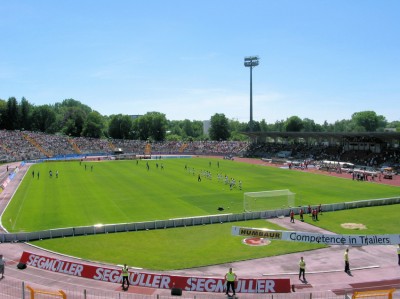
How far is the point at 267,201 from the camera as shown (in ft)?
129

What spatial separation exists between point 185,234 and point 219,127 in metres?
121

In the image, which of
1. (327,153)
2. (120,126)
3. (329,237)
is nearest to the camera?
(329,237)

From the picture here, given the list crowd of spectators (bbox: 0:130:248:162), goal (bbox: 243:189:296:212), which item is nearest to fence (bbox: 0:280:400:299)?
goal (bbox: 243:189:296:212)

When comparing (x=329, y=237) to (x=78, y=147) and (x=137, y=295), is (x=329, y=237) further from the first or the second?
(x=78, y=147)

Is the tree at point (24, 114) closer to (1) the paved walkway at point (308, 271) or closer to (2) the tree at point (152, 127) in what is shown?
(2) the tree at point (152, 127)

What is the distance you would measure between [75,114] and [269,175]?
99493 mm

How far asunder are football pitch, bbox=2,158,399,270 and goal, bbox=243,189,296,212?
112 centimetres

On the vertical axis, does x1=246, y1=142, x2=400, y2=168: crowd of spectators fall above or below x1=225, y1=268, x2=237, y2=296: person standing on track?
above

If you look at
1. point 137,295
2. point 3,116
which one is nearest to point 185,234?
point 137,295

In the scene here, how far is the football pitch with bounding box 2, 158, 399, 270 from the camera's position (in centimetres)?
2509

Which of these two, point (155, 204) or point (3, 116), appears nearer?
point (155, 204)

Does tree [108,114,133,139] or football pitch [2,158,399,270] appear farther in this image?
tree [108,114,133,139]

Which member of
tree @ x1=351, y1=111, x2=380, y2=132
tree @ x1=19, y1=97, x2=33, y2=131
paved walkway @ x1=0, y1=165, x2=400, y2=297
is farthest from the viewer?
tree @ x1=351, y1=111, x2=380, y2=132

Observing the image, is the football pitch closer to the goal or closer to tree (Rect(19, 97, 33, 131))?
the goal
